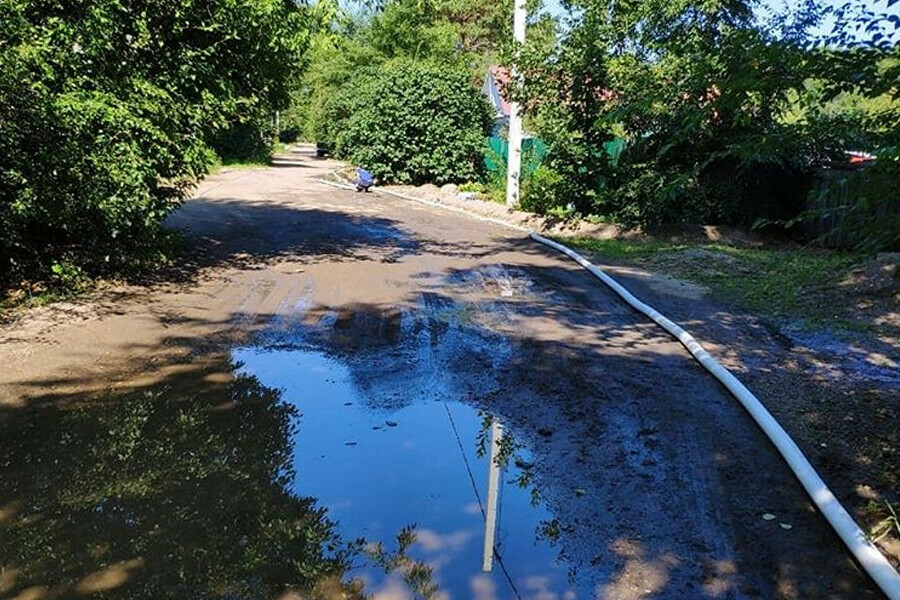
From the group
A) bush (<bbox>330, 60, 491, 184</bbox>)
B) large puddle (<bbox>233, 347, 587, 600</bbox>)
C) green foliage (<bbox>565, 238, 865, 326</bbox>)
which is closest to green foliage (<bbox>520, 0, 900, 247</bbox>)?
green foliage (<bbox>565, 238, 865, 326</bbox>)

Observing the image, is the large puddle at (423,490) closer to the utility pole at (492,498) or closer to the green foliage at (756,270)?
the utility pole at (492,498)

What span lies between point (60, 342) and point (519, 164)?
13819 millimetres

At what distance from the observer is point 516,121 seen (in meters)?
17.8

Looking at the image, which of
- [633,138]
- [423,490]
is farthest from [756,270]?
[423,490]

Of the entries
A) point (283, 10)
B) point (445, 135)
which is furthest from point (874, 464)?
point (445, 135)

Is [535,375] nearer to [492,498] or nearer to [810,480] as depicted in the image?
[492,498]

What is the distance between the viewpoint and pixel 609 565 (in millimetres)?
3449

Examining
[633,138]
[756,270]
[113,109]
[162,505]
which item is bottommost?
[756,270]

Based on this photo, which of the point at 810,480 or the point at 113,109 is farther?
the point at 113,109

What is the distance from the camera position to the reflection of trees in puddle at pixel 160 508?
10.6 feet

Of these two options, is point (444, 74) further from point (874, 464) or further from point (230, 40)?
point (874, 464)

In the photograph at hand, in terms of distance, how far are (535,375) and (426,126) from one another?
18930 millimetres

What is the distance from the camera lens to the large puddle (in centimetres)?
334

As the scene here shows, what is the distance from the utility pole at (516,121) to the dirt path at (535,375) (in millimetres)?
5955
